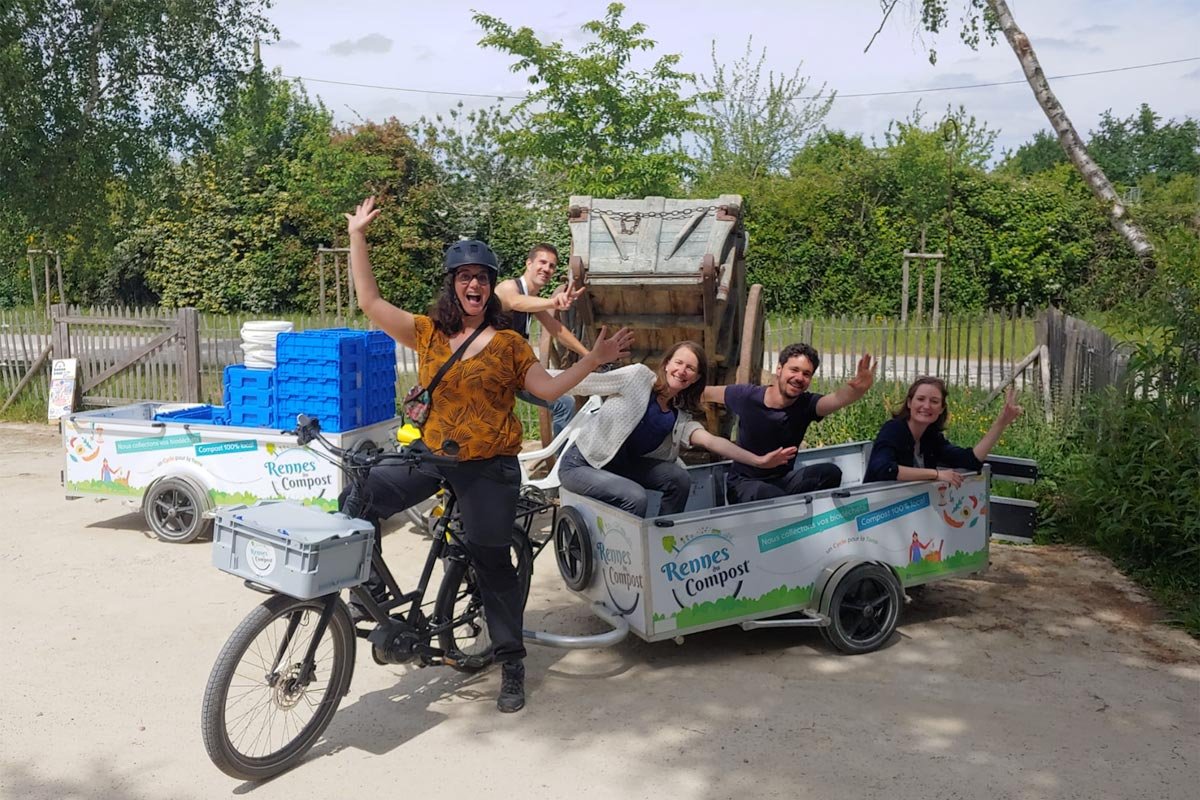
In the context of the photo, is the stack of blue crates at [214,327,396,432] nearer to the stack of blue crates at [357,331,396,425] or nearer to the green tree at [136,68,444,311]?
the stack of blue crates at [357,331,396,425]

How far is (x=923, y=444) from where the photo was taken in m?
5.79

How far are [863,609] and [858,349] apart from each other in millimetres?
7554

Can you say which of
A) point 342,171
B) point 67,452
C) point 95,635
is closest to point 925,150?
point 342,171

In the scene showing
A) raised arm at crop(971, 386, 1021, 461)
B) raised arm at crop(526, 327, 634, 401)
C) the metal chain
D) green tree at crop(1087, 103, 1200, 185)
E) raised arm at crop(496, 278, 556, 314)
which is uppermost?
green tree at crop(1087, 103, 1200, 185)

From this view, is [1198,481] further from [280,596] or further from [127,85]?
[127,85]

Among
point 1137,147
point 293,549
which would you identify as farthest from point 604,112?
point 1137,147

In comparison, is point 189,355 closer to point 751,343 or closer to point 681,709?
point 751,343

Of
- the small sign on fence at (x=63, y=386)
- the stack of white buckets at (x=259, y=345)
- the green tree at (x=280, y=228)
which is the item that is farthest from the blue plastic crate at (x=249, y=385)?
the green tree at (x=280, y=228)

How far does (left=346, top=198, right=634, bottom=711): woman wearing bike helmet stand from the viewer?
13.8 feet

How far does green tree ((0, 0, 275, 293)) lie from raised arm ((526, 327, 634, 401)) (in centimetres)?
1015

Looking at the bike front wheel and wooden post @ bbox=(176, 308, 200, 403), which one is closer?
the bike front wheel

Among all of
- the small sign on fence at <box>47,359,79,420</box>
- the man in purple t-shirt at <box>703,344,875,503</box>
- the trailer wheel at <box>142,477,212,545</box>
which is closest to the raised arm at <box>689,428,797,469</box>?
the man in purple t-shirt at <box>703,344,875,503</box>

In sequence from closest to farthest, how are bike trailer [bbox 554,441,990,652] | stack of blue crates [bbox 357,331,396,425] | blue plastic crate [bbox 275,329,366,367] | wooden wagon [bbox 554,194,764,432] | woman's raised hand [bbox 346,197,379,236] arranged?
woman's raised hand [bbox 346,197,379,236]
bike trailer [bbox 554,441,990,652]
wooden wagon [bbox 554,194,764,432]
blue plastic crate [bbox 275,329,366,367]
stack of blue crates [bbox 357,331,396,425]

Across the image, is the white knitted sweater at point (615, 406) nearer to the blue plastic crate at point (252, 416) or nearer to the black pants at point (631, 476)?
the black pants at point (631, 476)
